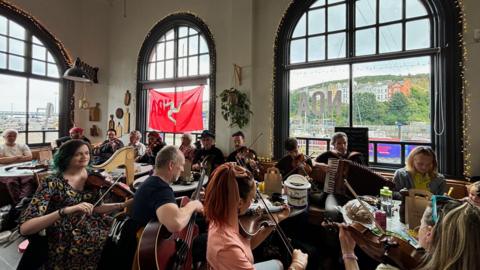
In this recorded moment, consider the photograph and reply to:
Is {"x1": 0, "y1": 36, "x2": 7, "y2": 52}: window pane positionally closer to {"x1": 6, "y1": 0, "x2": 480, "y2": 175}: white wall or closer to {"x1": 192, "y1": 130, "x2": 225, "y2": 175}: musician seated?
{"x1": 6, "y1": 0, "x2": 480, "y2": 175}: white wall

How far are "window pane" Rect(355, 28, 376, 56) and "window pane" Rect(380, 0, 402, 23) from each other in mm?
223

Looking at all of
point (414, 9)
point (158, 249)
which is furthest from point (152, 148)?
point (414, 9)

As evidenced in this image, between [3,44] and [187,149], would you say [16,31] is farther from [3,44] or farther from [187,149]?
[187,149]

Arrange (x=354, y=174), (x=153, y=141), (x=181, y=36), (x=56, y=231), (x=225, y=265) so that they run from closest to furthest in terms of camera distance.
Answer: (x=225, y=265), (x=56, y=231), (x=354, y=174), (x=153, y=141), (x=181, y=36)

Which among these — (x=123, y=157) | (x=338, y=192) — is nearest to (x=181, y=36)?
(x=123, y=157)

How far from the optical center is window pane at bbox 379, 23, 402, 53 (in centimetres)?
367

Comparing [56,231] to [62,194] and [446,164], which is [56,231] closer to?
[62,194]

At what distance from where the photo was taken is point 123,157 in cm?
304

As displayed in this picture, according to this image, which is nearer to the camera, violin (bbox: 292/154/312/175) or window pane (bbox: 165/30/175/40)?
violin (bbox: 292/154/312/175)

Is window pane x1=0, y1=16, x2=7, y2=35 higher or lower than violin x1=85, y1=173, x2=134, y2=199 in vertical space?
higher

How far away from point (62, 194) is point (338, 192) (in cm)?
243

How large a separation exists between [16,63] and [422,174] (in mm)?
7683

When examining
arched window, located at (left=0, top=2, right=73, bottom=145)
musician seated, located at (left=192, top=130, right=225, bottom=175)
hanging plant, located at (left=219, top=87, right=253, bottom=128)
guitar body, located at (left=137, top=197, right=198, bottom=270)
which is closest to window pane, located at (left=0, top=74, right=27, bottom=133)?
arched window, located at (left=0, top=2, right=73, bottom=145)

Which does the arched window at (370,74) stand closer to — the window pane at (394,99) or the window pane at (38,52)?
the window pane at (394,99)
